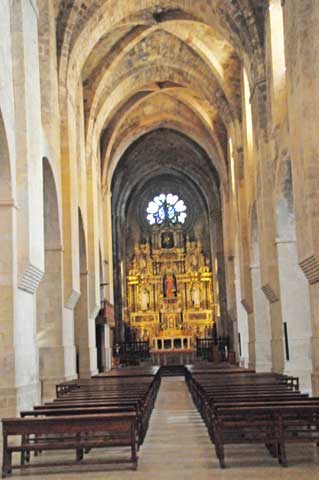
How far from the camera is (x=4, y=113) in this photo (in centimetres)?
1305

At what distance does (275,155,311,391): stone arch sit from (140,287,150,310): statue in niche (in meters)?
29.4

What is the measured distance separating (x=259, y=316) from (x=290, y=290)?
6080 millimetres

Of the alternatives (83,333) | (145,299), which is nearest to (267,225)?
(83,333)

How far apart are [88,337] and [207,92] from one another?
1279 cm

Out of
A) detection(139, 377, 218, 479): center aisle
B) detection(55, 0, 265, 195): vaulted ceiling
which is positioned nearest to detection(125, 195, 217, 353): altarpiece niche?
detection(55, 0, 265, 195): vaulted ceiling

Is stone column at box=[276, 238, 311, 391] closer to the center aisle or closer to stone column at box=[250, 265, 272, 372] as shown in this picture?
the center aisle

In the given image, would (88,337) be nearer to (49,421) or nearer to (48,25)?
(48,25)

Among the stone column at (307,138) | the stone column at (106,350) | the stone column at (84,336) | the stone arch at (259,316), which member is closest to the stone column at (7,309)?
the stone column at (307,138)

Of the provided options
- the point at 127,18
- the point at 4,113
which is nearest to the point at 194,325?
the point at 127,18

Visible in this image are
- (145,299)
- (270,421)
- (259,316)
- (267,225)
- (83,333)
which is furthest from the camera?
(145,299)

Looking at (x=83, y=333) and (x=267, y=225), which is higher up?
(x=267, y=225)

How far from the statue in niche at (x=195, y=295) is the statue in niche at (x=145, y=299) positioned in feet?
10.4

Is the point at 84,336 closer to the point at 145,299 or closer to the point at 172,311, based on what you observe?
the point at 172,311

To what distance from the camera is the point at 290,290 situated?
19.8 meters
